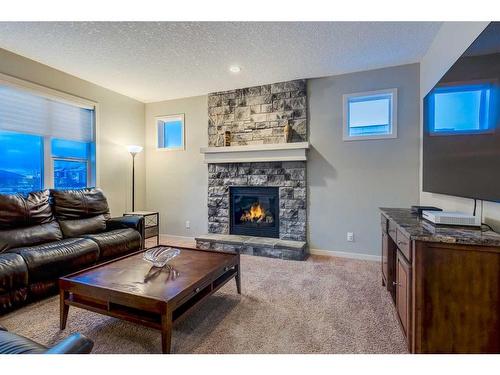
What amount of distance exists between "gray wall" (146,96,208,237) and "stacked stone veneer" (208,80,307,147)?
264mm

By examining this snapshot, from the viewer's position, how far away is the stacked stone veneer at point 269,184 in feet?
12.8

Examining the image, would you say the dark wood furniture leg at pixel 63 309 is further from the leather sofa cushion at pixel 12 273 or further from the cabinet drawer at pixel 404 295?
the cabinet drawer at pixel 404 295

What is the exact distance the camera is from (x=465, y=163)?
175cm

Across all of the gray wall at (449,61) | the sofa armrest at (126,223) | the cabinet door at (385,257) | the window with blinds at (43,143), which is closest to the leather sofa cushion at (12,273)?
the sofa armrest at (126,223)

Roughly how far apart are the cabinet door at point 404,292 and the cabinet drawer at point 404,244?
0.05 meters

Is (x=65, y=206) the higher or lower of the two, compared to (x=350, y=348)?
higher

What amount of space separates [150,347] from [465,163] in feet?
8.09

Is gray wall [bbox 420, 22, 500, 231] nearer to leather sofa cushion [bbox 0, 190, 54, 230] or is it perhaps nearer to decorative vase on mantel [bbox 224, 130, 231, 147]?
decorative vase on mantel [bbox 224, 130, 231, 147]

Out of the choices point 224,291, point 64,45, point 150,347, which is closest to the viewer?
point 150,347

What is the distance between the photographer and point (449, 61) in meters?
2.33
